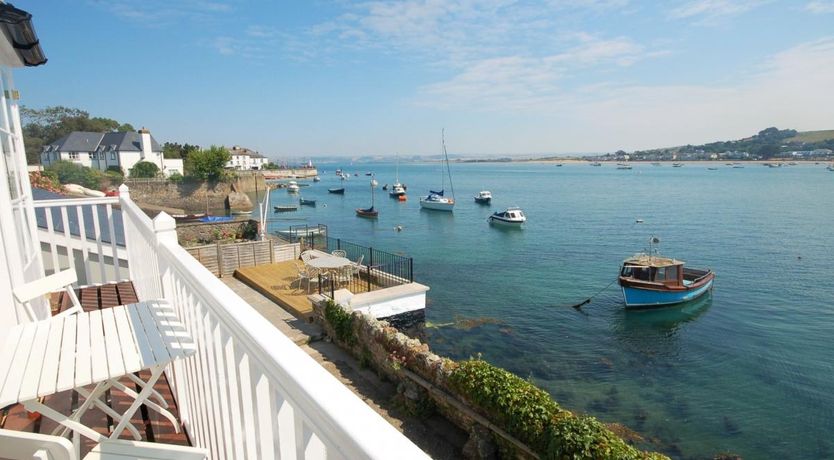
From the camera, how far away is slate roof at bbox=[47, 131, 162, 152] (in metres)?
69.1

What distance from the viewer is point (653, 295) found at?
21203mm

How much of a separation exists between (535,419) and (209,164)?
6815 centimetres

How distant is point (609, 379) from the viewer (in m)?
14.4

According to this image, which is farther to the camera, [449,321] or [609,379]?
[449,321]

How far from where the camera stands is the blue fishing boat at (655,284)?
21075mm

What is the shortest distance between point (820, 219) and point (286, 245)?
182 feet

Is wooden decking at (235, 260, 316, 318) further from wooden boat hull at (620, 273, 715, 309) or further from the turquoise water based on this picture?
wooden boat hull at (620, 273, 715, 309)

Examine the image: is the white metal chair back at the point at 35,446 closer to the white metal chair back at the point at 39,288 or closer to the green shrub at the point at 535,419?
the white metal chair back at the point at 39,288

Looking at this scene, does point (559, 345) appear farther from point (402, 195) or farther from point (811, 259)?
point (402, 195)

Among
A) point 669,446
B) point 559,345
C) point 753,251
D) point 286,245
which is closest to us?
point 669,446

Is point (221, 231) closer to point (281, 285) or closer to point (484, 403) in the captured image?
point (281, 285)

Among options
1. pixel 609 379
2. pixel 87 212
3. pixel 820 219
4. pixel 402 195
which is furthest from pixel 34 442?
pixel 402 195

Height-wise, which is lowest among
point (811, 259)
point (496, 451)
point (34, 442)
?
point (811, 259)

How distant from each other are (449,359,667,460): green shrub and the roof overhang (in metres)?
7.63
